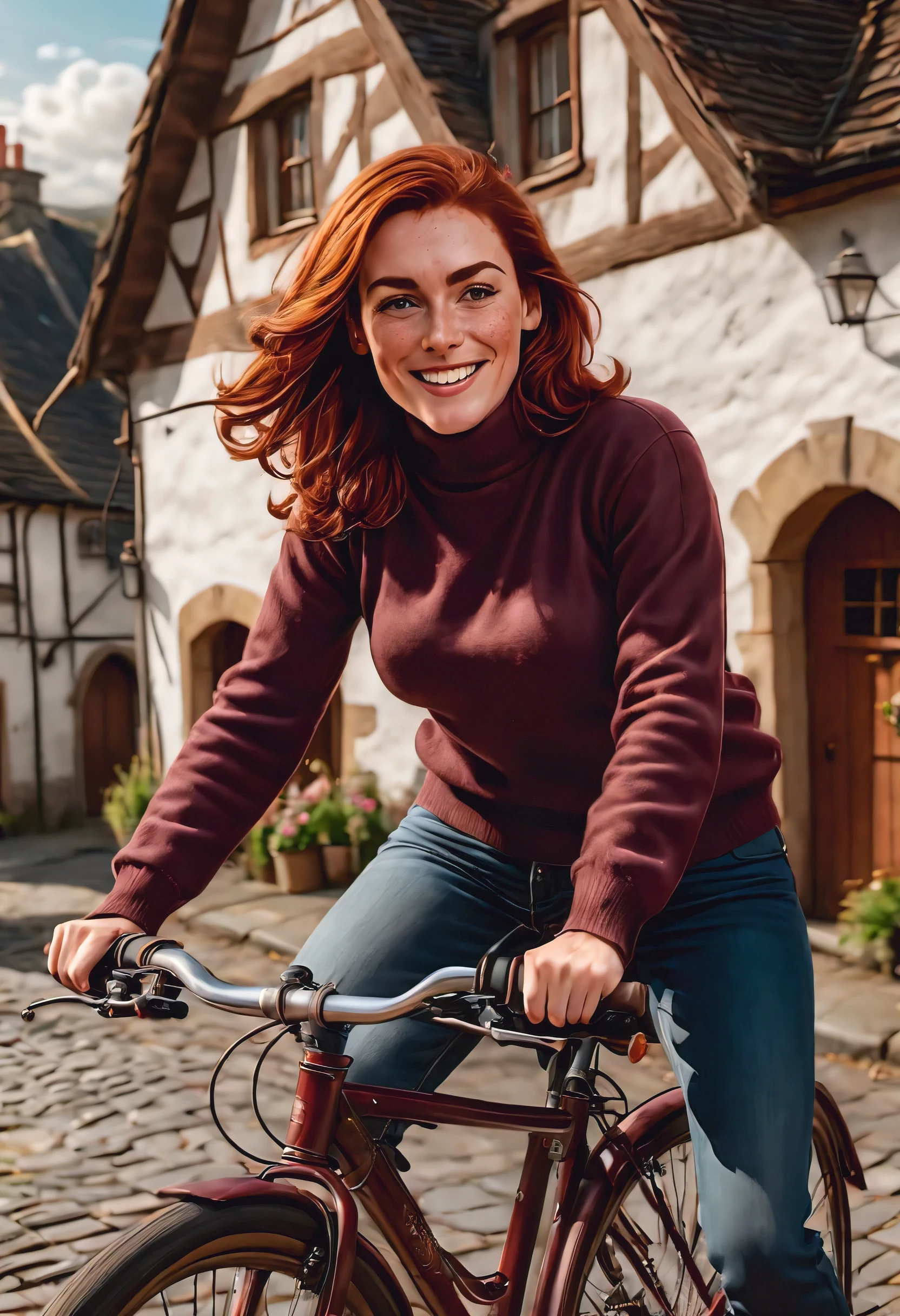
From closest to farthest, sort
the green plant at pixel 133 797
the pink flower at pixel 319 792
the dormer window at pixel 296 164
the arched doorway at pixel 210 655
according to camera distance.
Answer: the pink flower at pixel 319 792 < the dormer window at pixel 296 164 < the arched doorway at pixel 210 655 < the green plant at pixel 133 797

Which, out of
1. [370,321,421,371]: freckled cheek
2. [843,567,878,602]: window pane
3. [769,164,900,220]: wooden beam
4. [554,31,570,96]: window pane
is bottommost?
[843,567,878,602]: window pane

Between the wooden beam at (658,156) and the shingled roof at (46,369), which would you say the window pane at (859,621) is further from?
the shingled roof at (46,369)

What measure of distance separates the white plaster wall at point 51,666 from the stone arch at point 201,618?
202 inches

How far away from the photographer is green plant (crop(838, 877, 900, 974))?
6.38 meters

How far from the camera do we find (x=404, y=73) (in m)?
8.78

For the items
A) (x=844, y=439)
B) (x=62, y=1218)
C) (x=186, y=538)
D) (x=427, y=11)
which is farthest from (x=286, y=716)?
(x=186, y=538)

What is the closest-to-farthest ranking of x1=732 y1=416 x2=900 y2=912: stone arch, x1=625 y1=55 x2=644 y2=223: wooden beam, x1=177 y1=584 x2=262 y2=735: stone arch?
x1=732 y1=416 x2=900 y2=912: stone arch
x1=625 y1=55 x2=644 y2=223: wooden beam
x1=177 y1=584 x2=262 y2=735: stone arch

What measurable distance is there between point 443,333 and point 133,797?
1033 centimetres

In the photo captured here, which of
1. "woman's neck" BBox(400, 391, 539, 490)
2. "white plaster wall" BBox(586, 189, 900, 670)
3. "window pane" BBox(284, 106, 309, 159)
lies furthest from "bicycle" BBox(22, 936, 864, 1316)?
"window pane" BBox(284, 106, 309, 159)

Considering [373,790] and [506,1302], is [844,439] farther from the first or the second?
[506,1302]

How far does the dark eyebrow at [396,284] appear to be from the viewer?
6.56 ft

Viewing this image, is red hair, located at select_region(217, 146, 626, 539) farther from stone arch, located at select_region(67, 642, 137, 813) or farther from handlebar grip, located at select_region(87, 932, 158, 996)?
stone arch, located at select_region(67, 642, 137, 813)

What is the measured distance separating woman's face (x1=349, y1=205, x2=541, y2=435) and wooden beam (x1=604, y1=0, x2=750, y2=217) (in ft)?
16.8

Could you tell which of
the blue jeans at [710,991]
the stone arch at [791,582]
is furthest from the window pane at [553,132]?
the blue jeans at [710,991]
